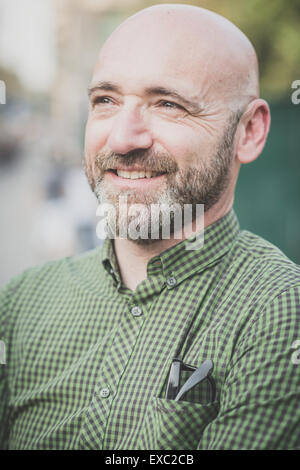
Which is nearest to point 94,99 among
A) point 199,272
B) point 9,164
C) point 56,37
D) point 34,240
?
point 199,272

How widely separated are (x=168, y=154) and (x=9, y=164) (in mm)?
23931

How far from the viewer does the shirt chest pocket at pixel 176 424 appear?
1555 millimetres

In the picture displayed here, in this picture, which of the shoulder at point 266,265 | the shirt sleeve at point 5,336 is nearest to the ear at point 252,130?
the shoulder at point 266,265

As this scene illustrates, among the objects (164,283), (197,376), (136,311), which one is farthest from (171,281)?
(197,376)

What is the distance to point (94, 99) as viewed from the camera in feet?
6.53

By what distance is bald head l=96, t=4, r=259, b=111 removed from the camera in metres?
1.85

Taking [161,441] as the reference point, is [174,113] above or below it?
above

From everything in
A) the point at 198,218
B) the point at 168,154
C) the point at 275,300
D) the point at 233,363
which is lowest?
the point at 233,363

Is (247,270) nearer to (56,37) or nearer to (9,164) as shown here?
(56,37)

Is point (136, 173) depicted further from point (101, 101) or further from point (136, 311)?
point (136, 311)

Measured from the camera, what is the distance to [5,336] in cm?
221

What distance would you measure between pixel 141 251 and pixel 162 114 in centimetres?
53

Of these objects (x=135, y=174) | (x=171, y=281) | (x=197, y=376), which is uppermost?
(x=135, y=174)

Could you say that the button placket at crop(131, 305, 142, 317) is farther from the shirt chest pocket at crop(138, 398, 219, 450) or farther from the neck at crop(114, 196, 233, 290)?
the shirt chest pocket at crop(138, 398, 219, 450)
